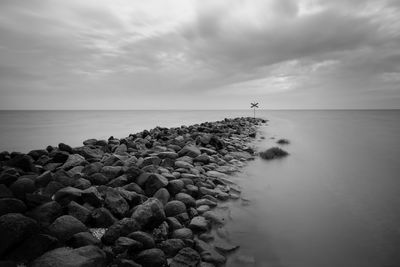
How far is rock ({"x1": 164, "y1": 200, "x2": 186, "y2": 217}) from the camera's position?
4.23 meters

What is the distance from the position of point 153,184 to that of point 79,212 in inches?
62.8

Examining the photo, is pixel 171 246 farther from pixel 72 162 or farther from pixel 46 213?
pixel 72 162

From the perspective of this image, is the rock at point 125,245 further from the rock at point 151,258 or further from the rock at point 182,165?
the rock at point 182,165

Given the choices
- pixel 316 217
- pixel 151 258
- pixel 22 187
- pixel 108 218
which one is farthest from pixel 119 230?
pixel 316 217

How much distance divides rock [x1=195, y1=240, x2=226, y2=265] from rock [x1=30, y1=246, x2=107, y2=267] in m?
1.25

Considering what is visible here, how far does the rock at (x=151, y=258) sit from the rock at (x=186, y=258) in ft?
0.43

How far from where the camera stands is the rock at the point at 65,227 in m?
3.05

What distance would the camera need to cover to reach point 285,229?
167 inches

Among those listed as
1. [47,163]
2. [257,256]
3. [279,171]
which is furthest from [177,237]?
[279,171]

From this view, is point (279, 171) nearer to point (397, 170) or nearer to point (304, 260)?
point (397, 170)

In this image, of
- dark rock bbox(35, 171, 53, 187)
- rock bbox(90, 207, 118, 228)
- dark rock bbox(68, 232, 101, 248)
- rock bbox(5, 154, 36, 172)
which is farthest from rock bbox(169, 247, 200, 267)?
rock bbox(5, 154, 36, 172)

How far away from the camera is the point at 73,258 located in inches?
105

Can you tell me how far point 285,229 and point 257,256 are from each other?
1.07 metres

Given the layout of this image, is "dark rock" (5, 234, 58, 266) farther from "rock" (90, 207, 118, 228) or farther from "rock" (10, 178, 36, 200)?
"rock" (10, 178, 36, 200)
